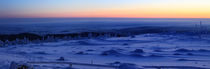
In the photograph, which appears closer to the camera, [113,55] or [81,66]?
[81,66]

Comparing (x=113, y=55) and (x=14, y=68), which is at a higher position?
(x=14, y=68)

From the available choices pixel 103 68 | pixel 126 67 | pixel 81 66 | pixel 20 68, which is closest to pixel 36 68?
pixel 20 68

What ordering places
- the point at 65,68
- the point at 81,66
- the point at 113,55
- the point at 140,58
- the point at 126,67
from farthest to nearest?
the point at 113,55 → the point at 140,58 → the point at 81,66 → the point at 65,68 → the point at 126,67

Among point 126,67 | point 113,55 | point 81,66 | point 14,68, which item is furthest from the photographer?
point 113,55

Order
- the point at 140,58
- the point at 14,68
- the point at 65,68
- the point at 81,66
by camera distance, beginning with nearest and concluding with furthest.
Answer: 1. the point at 14,68
2. the point at 65,68
3. the point at 81,66
4. the point at 140,58

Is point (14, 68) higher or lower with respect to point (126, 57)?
higher

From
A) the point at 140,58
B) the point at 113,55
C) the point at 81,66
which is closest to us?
the point at 81,66

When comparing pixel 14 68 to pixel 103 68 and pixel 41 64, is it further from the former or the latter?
pixel 103 68

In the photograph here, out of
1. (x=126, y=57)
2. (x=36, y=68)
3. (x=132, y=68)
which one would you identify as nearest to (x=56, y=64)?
(x=36, y=68)

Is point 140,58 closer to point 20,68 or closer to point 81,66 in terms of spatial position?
point 81,66
